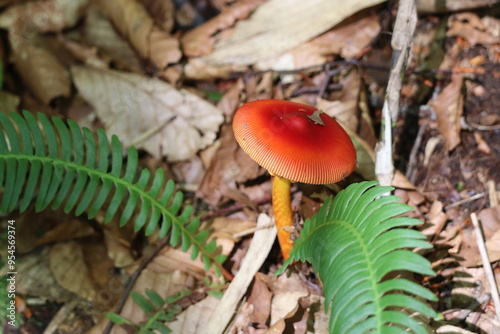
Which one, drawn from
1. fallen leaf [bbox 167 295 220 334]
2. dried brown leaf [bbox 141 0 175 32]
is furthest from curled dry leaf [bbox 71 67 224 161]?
fallen leaf [bbox 167 295 220 334]

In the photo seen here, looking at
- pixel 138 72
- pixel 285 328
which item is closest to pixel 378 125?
pixel 285 328

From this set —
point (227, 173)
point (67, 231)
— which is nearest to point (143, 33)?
point (227, 173)

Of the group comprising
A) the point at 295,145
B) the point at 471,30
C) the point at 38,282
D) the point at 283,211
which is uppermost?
the point at 471,30

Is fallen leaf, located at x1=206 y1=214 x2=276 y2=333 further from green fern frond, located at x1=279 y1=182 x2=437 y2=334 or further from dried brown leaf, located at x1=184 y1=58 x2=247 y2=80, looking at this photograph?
dried brown leaf, located at x1=184 y1=58 x2=247 y2=80

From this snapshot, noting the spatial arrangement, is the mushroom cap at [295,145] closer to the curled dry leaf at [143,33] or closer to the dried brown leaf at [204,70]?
the dried brown leaf at [204,70]

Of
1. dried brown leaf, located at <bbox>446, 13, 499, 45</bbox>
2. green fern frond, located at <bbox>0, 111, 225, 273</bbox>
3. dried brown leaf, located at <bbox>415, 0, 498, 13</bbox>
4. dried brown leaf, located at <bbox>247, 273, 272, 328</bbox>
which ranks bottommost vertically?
dried brown leaf, located at <bbox>247, 273, 272, 328</bbox>

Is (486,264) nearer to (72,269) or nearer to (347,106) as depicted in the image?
(347,106)
